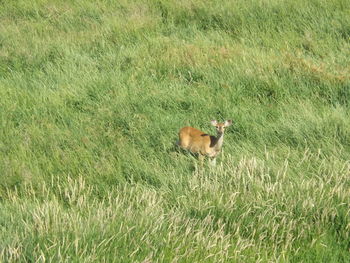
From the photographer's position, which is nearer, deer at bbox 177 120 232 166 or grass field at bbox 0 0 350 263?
grass field at bbox 0 0 350 263

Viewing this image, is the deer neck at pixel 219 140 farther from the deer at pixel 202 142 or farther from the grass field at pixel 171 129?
the grass field at pixel 171 129

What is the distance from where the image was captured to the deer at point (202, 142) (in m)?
6.44

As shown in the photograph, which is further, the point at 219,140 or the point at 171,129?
the point at 171,129

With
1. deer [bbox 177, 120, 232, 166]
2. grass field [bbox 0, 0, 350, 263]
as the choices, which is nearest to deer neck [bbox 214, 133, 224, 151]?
deer [bbox 177, 120, 232, 166]

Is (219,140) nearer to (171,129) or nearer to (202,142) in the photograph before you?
(202,142)

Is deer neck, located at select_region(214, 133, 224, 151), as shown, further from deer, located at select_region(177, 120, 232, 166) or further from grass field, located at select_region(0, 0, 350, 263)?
grass field, located at select_region(0, 0, 350, 263)

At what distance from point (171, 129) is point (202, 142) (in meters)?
0.74

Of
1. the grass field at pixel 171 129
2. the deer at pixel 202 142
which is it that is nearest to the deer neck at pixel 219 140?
the deer at pixel 202 142

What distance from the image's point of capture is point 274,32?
10.3 meters

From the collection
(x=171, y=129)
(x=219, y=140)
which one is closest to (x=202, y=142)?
(x=219, y=140)

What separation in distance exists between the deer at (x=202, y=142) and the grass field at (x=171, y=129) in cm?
15

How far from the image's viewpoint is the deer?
21.1ft

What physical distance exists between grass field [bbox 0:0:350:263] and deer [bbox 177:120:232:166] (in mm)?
152

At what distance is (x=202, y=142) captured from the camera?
6539 mm
